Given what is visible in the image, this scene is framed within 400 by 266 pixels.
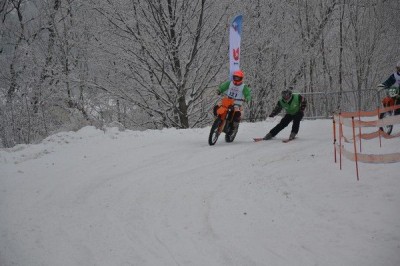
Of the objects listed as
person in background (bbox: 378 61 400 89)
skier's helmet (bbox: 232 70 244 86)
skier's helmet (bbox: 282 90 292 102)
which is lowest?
skier's helmet (bbox: 282 90 292 102)

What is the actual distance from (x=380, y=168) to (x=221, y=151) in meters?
3.43

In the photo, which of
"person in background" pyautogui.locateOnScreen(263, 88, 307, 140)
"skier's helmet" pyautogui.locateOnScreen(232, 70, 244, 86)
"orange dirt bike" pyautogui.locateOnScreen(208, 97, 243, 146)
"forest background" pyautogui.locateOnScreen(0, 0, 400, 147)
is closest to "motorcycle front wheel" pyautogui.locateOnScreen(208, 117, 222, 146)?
"orange dirt bike" pyautogui.locateOnScreen(208, 97, 243, 146)

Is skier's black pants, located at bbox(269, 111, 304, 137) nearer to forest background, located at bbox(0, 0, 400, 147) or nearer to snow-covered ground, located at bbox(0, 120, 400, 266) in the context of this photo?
snow-covered ground, located at bbox(0, 120, 400, 266)

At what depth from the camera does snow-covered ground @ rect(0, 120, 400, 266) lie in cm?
405

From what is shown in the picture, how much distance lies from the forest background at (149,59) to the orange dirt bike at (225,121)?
3429mm

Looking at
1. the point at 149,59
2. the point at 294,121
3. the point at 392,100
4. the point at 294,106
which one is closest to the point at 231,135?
the point at 294,121

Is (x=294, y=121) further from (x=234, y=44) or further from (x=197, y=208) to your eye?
(x=197, y=208)

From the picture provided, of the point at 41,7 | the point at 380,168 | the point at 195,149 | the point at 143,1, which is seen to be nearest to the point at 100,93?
the point at 143,1

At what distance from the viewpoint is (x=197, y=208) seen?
5.24m

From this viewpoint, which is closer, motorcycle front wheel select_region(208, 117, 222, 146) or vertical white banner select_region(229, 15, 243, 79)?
motorcycle front wheel select_region(208, 117, 222, 146)

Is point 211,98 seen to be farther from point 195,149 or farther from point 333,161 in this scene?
point 333,161

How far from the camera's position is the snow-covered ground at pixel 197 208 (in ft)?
13.3

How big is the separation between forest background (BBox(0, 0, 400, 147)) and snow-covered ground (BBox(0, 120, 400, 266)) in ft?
15.5

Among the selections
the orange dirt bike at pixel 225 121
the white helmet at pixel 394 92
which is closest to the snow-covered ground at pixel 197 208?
the orange dirt bike at pixel 225 121
